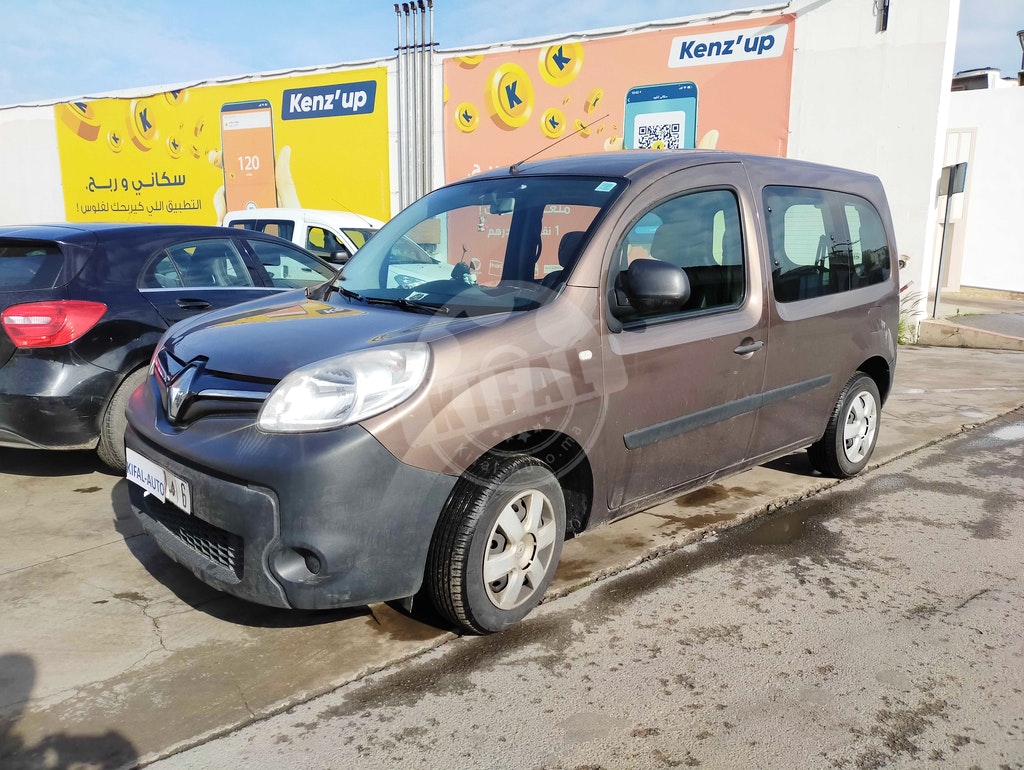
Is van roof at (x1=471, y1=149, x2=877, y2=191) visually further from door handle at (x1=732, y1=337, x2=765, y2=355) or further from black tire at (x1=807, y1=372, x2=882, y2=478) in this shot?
black tire at (x1=807, y1=372, x2=882, y2=478)

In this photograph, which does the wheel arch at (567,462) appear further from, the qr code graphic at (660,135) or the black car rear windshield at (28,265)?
the qr code graphic at (660,135)

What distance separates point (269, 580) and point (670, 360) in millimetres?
1798

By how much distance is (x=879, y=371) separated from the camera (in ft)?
16.8

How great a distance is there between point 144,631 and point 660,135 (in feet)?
37.1

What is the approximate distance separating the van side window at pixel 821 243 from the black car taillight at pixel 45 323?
11.9ft

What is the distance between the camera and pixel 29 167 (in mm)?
21797

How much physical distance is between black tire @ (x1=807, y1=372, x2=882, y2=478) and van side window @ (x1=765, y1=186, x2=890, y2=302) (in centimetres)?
64

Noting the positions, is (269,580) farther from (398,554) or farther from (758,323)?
(758,323)

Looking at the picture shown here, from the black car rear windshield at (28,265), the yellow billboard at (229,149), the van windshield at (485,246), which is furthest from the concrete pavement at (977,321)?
the black car rear windshield at (28,265)

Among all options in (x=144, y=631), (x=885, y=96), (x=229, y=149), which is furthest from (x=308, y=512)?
(x=229, y=149)

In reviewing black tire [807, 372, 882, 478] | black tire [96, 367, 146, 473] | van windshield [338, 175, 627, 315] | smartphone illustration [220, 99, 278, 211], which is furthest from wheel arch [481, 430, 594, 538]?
smartphone illustration [220, 99, 278, 211]

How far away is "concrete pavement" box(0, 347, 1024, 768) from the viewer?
2.53 metres

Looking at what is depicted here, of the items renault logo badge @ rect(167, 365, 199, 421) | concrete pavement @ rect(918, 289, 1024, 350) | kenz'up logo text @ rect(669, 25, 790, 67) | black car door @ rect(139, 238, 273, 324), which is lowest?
concrete pavement @ rect(918, 289, 1024, 350)

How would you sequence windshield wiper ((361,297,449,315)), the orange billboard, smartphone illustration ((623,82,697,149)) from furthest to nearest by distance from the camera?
smartphone illustration ((623,82,697,149)) < the orange billboard < windshield wiper ((361,297,449,315))
